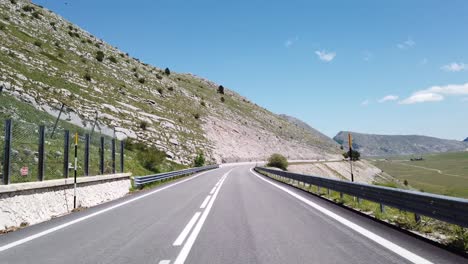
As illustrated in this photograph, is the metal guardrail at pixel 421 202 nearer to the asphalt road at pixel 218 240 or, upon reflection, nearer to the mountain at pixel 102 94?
the asphalt road at pixel 218 240

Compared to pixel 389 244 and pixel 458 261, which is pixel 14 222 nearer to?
pixel 389 244

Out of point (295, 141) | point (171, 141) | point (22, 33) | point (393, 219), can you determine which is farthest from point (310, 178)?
point (295, 141)

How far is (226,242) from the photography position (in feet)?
22.3

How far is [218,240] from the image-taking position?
6992 mm

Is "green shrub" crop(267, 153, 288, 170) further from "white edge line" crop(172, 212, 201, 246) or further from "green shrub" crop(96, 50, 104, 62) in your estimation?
"white edge line" crop(172, 212, 201, 246)

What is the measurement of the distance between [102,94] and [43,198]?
133 feet

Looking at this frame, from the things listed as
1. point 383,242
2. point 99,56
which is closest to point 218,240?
point 383,242

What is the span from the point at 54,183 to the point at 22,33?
4872cm

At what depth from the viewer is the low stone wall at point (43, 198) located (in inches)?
358

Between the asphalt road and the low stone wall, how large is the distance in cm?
66

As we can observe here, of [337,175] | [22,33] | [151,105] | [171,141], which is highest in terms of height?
[22,33]

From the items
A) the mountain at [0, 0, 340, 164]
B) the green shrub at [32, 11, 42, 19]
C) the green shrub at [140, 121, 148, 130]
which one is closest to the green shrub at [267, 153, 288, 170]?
the mountain at [0, 0, 340, 164]

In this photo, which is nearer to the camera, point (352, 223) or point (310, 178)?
point (352, 223)

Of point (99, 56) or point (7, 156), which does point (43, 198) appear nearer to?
point (7, 156)
